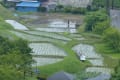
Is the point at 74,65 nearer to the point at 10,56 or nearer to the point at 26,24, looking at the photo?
the point at 10,56

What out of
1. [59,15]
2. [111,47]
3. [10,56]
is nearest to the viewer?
[10,56]

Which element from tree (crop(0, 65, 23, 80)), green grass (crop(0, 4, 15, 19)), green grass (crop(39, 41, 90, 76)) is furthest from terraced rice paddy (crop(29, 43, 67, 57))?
green grass (crop(0, 4, 15, 19))

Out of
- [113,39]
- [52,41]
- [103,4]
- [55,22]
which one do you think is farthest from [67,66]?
[103,4]

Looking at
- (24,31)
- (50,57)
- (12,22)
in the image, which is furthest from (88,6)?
(50,57)

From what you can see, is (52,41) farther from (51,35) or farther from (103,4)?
(103,4)

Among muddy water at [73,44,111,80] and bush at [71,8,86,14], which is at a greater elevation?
muddy water at [73,44,111,80]

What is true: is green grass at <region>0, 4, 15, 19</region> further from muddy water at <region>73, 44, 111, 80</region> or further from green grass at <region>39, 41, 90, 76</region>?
green grass at <region>39, 41, 90, 76</region>

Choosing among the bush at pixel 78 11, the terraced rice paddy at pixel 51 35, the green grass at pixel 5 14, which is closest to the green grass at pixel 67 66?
the terraced rice paddy at pixel 51 35

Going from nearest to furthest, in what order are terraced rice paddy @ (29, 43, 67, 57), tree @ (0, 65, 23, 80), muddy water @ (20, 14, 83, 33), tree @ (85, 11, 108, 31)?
1. tree @ (0, 65, 23, 80)
2. terraced rice paddy @ (29, 43, 67, 57)
3. tree @ (85, 11, 108, 31)
4. muddy water @ (20, 14, 83, 33)
